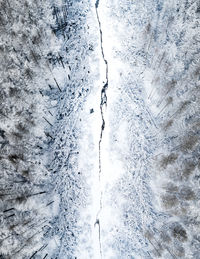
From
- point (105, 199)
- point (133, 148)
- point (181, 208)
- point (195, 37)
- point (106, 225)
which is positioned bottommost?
point (106, 225)

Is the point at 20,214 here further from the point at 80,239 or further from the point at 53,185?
the point at 80,239

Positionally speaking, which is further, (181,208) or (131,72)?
(131,72)

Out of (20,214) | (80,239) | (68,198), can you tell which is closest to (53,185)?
(68,198)

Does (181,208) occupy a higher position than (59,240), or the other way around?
(181,208)

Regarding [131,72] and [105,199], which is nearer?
Result: [105,199]

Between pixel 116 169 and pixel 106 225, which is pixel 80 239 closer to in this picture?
pixel 106 225

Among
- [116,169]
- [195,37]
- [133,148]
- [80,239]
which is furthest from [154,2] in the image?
[80,239]
